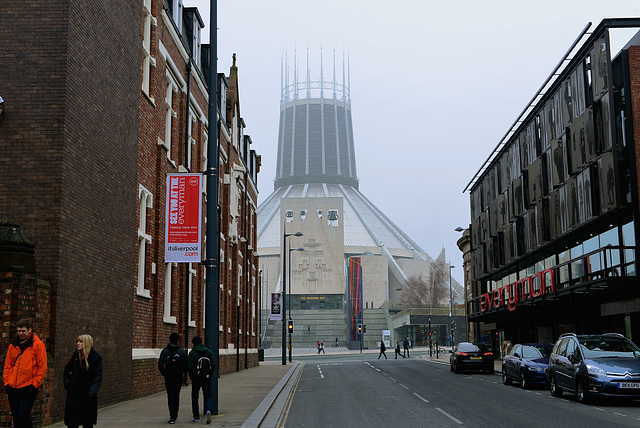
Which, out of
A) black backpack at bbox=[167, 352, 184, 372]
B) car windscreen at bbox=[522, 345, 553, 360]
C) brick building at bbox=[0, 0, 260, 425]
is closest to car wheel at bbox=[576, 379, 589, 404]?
car windscreen at bbox=[522, 345, 553, 360]

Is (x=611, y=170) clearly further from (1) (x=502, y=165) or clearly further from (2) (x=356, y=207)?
(2) (x=356, y=207)

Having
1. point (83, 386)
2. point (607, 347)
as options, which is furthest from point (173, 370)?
point (607, 347)

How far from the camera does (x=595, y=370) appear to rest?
17.5 meters

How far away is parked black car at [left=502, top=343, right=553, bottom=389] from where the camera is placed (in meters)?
23.7

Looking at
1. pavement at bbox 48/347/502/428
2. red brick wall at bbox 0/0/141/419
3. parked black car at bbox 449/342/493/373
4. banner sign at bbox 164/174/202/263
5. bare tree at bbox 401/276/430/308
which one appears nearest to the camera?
pavement at bbox 48/347/502/428

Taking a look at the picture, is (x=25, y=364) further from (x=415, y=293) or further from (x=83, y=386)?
(x=415, y=293)

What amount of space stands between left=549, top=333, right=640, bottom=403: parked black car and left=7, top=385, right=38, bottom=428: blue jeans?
13.1 metres

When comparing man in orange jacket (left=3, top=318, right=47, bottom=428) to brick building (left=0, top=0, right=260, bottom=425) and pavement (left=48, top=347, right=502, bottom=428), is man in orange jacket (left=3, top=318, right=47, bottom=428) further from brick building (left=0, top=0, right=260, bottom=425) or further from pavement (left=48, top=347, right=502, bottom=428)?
pavement (left=48, top=347, right=502, bottom=428)

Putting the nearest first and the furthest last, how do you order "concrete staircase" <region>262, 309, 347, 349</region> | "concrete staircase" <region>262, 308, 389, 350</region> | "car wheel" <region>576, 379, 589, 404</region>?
"car wheel" <region>576, 379, 589, 404</region> < "concrete staircase" <region>262, 308, 389, 350</region> < "concrete staircase" <region>262, 309, 347, 349</region>

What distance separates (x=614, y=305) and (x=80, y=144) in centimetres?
2206

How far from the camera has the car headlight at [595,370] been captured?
1734cm

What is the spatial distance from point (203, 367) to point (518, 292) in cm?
2609

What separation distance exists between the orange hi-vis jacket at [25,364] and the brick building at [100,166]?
2.52m

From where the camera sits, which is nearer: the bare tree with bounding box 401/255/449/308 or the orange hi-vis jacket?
the orange hi-vis jacket
